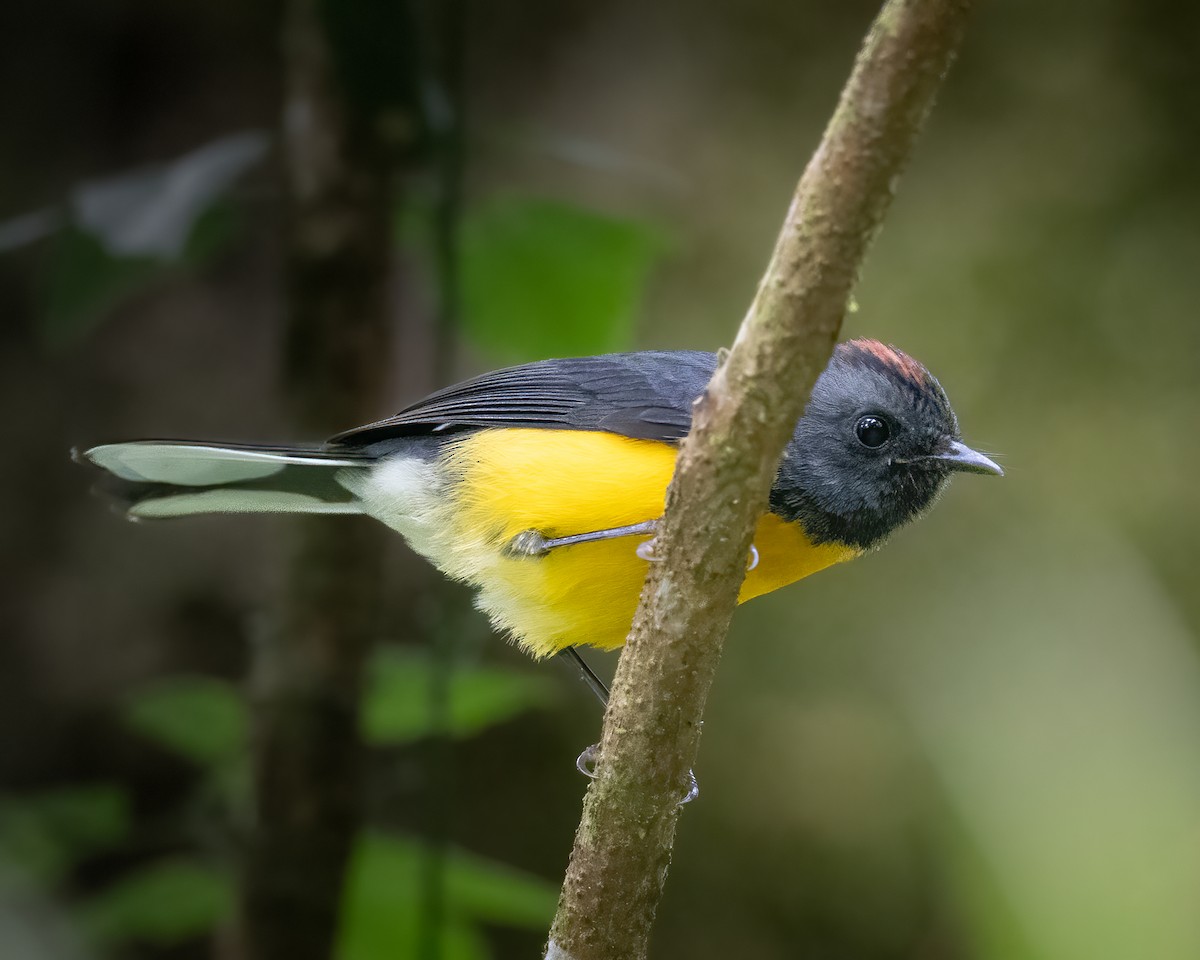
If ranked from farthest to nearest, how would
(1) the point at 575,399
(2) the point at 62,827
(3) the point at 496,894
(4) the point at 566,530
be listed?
(2) the point at 62,827 → (3) the point at 496,894 → (1) the point at 575,399 → (4) the point at 566,530

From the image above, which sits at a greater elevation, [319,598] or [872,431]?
[872,431]

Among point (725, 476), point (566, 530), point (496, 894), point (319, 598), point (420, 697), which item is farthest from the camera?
point (319, 598)

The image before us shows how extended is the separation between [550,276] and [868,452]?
0.93 m

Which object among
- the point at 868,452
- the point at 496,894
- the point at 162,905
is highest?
the point at 868,452

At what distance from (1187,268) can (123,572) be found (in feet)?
13.5

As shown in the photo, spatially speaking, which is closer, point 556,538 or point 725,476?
point 725,476

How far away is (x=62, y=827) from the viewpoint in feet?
9.59

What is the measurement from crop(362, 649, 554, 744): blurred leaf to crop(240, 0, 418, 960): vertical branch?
48 mm

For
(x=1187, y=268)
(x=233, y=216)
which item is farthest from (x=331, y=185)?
(x=1187, y=268)

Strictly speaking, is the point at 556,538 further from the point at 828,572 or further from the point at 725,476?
the point at 828,572

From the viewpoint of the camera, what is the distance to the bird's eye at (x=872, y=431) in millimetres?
2264

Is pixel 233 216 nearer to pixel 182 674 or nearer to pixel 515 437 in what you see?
pixel 515 437

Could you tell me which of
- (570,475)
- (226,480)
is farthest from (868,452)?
(226,480)

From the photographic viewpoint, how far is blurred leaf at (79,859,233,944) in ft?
9.10
